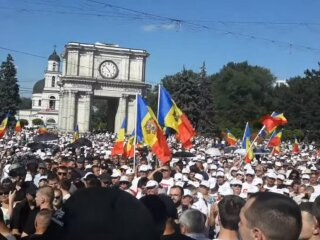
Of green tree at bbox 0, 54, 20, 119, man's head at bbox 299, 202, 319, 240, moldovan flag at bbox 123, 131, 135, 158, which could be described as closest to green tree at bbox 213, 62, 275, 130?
green tree at bbox 0, 54, 20, 119

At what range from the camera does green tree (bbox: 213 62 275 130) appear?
8950 centimetres

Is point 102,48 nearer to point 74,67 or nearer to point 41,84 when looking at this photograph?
point 74,67

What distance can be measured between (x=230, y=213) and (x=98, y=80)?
78.9 m

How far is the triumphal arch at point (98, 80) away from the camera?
82188mm

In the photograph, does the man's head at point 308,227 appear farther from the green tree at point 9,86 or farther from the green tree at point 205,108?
the green tree at point 9,86

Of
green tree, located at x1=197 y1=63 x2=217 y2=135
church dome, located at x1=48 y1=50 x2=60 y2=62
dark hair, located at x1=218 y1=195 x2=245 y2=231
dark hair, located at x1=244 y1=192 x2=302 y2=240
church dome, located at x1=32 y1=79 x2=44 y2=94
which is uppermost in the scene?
church dome, located at x1=48 y1=50 x2=60 y2=62

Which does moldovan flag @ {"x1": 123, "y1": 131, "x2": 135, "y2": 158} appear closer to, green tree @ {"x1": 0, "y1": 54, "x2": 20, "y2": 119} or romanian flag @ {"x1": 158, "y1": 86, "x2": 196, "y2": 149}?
romanian flag @ {"x1": 158, "y1": 86, "x2": 196, "y2": 149}

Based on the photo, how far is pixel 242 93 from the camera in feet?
323

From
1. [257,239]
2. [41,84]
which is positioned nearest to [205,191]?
[257,239]

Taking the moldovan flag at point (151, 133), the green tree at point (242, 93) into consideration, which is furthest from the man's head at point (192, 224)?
the green tree at point (242, 93)

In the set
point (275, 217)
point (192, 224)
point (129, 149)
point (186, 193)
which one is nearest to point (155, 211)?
point (275, 217)

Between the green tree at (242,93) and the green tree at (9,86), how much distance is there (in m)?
33.0

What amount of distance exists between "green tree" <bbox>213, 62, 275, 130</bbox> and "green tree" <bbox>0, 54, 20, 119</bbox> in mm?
33029

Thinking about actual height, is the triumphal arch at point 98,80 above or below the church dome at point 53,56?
below
